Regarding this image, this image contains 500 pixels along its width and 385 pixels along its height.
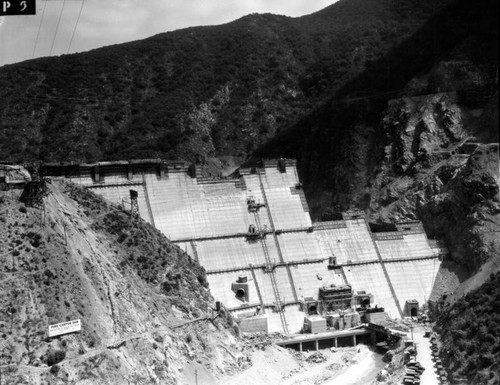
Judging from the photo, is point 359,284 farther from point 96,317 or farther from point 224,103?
point 224,103

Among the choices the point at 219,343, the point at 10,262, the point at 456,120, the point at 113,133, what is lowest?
the point at 219,343

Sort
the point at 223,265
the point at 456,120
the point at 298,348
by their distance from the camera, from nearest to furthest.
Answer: the point at 298,348 < the point at 223,265 < the point at 456,120

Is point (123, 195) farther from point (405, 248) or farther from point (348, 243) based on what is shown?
point (405, 248)

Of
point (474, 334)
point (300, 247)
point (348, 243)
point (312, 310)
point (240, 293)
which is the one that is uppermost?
point (300, 247)

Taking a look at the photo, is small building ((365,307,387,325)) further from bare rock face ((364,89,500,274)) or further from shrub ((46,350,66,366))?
shrub ((46,350,66,366))

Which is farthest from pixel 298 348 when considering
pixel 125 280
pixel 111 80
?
pixel 111 80

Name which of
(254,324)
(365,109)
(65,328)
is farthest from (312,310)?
(365,109)
